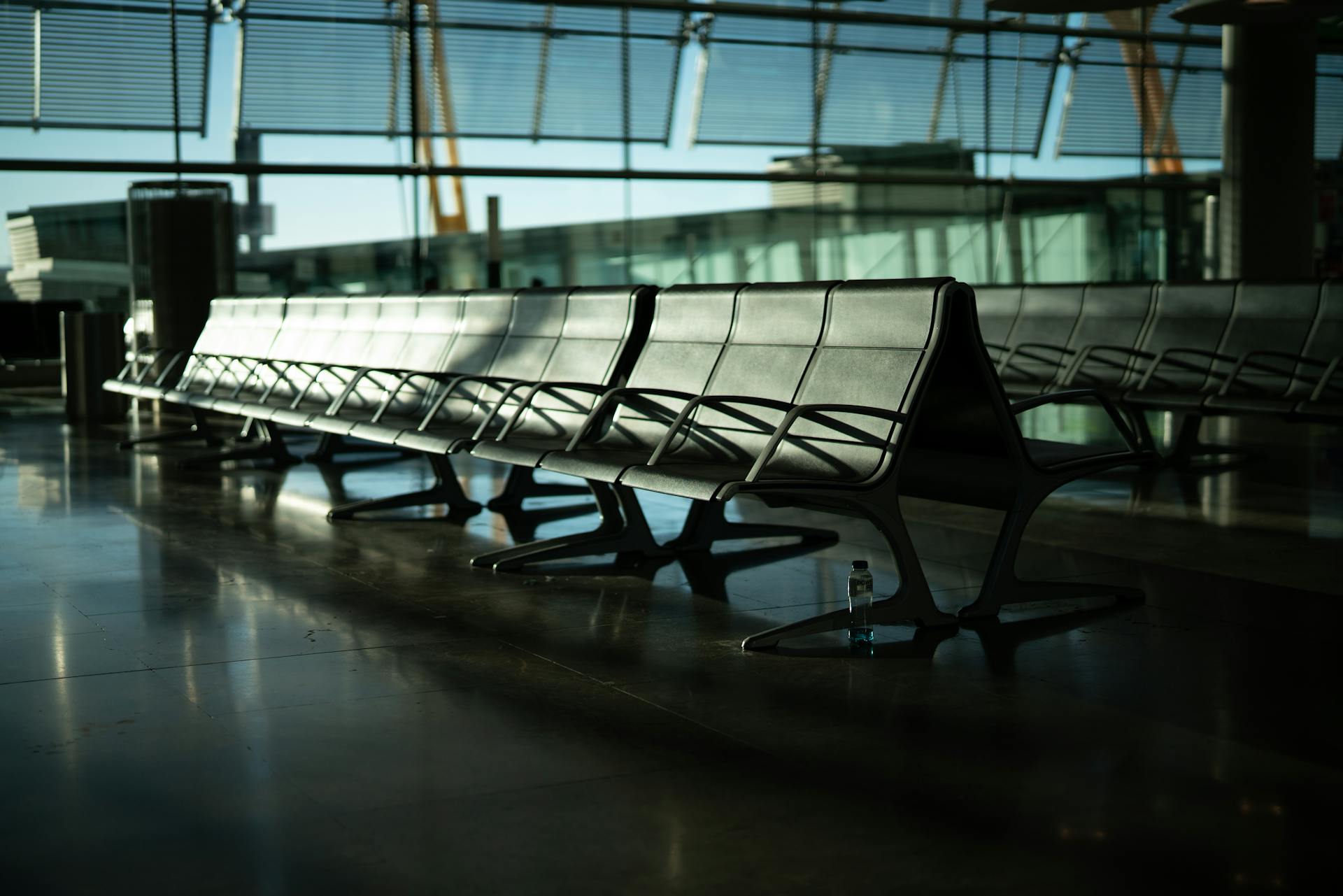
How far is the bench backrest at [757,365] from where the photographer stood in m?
4.65

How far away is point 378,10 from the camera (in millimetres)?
14578

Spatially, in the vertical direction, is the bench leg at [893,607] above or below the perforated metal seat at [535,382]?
below

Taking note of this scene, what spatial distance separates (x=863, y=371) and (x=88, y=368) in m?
9.83

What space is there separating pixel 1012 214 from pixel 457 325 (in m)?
11.8

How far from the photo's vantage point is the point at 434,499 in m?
6.55

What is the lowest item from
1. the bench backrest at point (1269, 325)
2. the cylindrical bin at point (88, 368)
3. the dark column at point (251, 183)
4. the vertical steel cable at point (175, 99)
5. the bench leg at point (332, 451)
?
the bench leg at point (332, 451)

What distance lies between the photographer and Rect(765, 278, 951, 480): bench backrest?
4.11 meters

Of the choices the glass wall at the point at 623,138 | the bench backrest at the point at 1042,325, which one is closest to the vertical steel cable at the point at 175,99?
the glass wall at the point at 623,138

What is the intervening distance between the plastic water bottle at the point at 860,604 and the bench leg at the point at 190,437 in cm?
650

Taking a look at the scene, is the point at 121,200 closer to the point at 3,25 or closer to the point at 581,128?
the point at 3,25

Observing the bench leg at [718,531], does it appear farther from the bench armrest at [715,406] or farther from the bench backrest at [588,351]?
the bench armrest at [715,406]

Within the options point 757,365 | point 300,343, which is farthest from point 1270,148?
point 757,365

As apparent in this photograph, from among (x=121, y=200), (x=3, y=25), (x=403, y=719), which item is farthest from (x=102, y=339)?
(x=403, y=719)

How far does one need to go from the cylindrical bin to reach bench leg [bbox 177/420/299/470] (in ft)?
13.5
